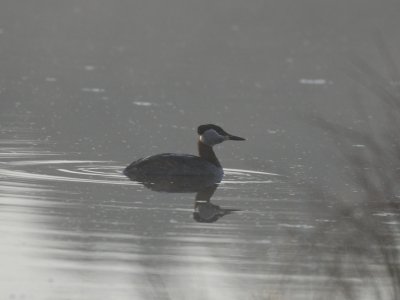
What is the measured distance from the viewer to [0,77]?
2514cm

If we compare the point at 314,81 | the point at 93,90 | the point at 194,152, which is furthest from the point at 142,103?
the point at 314,81

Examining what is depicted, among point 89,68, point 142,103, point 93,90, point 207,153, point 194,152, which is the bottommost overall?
point 89,68

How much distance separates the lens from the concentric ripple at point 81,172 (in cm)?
1328

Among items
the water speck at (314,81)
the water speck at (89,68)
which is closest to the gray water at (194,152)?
the water speck at (314,81)

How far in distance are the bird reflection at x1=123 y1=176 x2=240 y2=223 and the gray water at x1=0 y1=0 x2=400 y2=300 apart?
58 mm

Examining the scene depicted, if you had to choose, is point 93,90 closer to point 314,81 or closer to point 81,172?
point 314,81

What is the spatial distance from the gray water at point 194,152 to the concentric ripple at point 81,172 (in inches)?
1.3

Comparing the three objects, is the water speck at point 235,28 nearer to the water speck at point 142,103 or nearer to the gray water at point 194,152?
the gray water at point 194,152

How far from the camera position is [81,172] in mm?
13750

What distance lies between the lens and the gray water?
22.7 feet

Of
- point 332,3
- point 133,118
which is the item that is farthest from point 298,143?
point 332,3

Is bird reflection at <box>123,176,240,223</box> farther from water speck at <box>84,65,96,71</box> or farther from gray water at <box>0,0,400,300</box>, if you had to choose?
water speck at <box>84,65,96,71</box>

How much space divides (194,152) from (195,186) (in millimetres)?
3076

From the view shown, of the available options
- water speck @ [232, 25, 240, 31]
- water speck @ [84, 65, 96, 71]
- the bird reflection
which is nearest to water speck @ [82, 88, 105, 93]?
water speck @ [84, 65, 96, 71]
